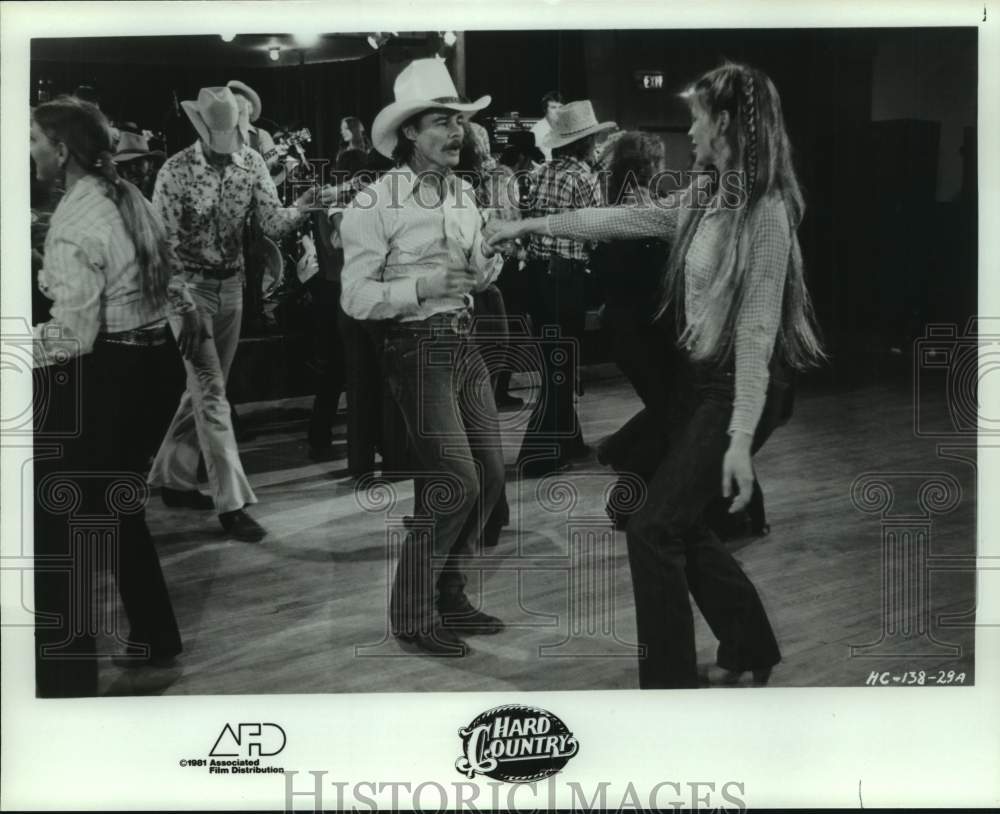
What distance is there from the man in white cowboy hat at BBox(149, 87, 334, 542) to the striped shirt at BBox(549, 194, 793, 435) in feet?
2.89

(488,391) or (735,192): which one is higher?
(735,192)

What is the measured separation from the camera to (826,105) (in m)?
3.43

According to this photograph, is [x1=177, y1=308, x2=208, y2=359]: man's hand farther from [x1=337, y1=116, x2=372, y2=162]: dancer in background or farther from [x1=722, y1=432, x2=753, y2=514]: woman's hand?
[x1=722, y1=432, x2=753, y2=514]: woman's hand

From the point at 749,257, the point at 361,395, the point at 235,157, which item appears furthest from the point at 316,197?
the point at 749,257

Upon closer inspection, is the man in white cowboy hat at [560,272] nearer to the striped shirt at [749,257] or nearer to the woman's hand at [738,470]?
the striped shirt at [749,257]

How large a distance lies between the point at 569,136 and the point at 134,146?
131cm

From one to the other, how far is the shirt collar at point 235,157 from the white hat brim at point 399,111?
0.40 meters

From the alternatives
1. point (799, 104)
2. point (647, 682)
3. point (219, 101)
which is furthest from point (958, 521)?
point (219, 101)

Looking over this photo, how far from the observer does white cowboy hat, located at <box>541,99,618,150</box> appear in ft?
11.1

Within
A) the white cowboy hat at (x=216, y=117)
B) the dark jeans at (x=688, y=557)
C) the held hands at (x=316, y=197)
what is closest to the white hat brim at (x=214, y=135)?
the white cowboy hat at (x=216, y=117)

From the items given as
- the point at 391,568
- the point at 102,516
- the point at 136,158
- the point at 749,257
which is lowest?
the point at 391,568

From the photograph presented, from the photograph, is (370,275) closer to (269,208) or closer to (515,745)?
(269,208)

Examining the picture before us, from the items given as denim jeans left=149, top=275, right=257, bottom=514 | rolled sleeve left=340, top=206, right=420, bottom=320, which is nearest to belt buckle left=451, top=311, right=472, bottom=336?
rolled sleeve left=340, top=206, right=420, bottom=320

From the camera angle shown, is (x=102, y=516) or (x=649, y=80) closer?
(x=649, y=80)
